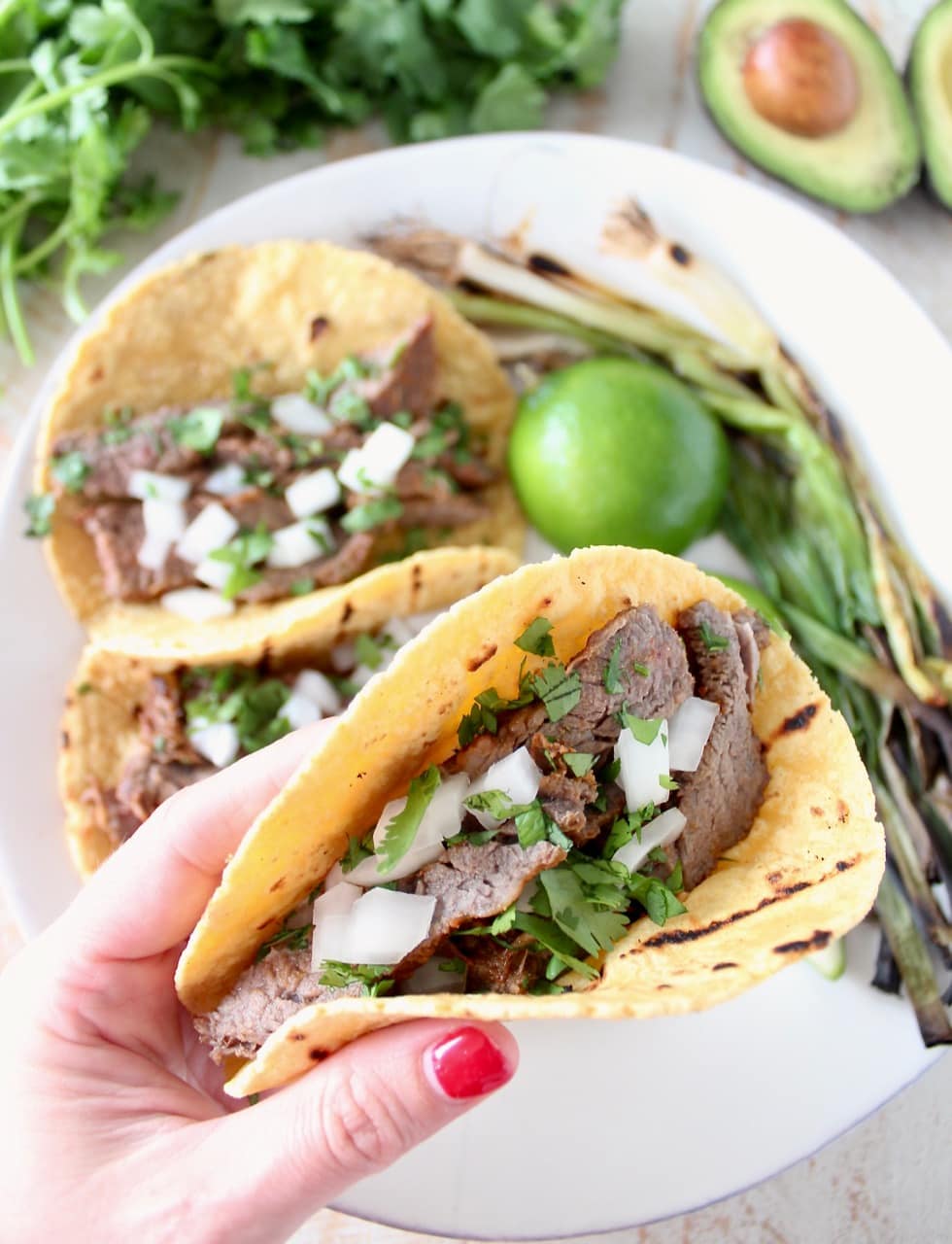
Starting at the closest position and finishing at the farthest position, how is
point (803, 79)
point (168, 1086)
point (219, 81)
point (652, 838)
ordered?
point (652, 838), point (168, 1086), point (803, 79), point (219, 81)

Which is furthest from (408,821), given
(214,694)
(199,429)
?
(199,429)

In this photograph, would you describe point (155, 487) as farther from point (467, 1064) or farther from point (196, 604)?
point (467, 1064)

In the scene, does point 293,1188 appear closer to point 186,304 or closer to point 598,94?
point 186,304

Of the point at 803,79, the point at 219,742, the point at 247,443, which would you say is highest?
the point at 803,79

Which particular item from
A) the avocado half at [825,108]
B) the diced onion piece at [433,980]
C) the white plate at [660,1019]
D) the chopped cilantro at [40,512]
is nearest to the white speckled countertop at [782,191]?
the avocado half at [825,108]

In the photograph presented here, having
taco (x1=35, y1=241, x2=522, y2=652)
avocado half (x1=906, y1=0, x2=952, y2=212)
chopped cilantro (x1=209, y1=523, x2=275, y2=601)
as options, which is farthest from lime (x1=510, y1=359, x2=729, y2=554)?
avocado half (x1=906, y1=0, x2=952, y2=212)

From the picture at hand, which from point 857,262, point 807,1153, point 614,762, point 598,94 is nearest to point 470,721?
point 614,762
